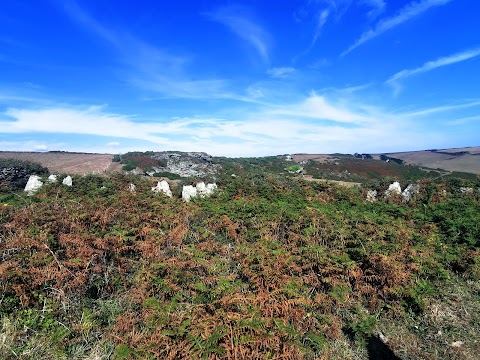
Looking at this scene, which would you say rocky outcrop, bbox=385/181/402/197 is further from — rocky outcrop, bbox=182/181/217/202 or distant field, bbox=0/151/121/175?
distant field, bbox=0/151/121/175

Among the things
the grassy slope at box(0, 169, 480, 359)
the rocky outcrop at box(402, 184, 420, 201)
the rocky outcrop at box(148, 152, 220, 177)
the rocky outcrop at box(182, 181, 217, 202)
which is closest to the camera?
the grassy slope at box(0, 169, 480, 359)

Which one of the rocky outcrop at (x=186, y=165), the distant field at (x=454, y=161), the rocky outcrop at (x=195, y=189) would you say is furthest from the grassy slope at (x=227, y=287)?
the distant field at (x=454, y=161)

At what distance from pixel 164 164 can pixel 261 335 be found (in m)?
44.7

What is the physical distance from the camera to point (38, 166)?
78.8 ft

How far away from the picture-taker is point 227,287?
4793 millimetres

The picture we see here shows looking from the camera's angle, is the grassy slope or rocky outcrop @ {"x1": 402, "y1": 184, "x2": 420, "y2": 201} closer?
the grassy slope

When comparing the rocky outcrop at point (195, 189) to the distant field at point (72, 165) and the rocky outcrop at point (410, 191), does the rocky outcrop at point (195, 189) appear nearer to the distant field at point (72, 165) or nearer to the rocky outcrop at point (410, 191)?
the rocky outcrop at point (410, 191)

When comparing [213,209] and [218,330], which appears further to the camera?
[213,209]

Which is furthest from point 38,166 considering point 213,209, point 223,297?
point 223,297

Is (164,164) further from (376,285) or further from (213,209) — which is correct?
(376,285)

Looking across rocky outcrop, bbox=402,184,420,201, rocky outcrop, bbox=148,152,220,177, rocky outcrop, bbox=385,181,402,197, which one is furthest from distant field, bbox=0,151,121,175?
rocky outcrop, bbox=402,184,420,201

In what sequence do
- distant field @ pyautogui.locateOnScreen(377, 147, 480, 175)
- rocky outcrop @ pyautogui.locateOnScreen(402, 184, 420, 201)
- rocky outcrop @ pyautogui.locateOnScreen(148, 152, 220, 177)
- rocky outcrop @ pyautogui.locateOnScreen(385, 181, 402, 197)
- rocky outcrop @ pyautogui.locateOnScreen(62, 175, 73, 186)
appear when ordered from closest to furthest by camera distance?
rocky outcrop @ pyautogui.locateOnScreen(62, 175, 73, 186) < rocky outcrop @ pyautogui.locateOnScreen(402, 184, 420, 201) < rocky outcrop @ pyautogui.locateOnScreen(385, 181, 402, 197) < rocky outcrop @ pyautogui.locateOnScreen(148, 152, 220, 177) < distant field @ pyautogui.locateOnScreen(377, 147, 480, 175)

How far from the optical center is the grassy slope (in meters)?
3.89

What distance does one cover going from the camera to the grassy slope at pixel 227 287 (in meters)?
3.89
